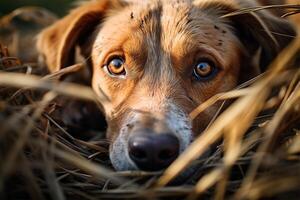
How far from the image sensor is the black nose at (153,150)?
2941 mm

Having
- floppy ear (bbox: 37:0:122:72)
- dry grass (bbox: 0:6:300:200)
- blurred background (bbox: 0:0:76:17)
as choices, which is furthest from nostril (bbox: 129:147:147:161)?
blurred background (bbox: 0:0:76:17)

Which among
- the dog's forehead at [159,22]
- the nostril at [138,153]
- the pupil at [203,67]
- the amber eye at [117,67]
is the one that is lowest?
the nostril at [138,153]

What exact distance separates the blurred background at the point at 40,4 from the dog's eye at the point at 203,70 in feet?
11.6

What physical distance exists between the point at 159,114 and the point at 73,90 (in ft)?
3.67

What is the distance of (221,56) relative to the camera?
13.0 ft

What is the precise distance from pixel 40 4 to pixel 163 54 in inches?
169

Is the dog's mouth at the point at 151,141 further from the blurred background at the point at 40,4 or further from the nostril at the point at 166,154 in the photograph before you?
the blurred background at the point at 40,4

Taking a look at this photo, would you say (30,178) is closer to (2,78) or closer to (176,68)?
(2,78)

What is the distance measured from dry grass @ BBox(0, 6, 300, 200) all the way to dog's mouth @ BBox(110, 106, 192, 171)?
13cm

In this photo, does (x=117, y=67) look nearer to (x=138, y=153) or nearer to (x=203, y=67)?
(x=203, y=67)

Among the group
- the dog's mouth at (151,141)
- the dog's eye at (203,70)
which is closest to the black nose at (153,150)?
the dog's mouth at (151,141)

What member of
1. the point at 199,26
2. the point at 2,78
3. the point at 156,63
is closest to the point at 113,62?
the point at 156,63

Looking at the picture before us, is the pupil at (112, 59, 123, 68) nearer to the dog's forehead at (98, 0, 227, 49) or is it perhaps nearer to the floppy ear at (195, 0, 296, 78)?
the dog's forehead at (98, 0, 227, 49)

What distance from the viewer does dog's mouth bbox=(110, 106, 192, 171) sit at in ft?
9.70
